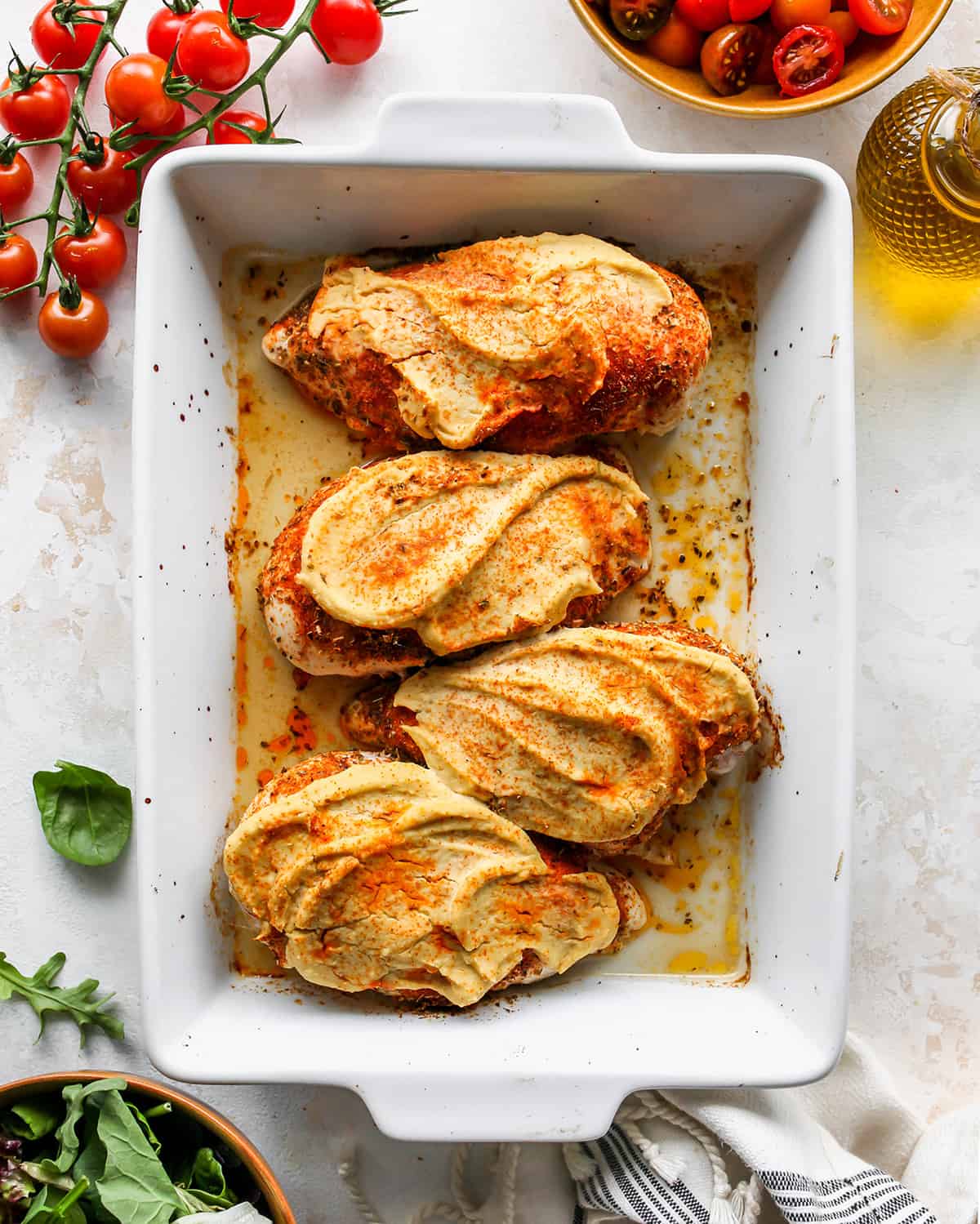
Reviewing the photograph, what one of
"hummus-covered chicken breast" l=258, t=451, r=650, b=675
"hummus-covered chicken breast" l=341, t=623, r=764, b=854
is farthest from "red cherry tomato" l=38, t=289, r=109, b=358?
"hummus-covered chicken breast" l=341, t=623, r=764, b=854

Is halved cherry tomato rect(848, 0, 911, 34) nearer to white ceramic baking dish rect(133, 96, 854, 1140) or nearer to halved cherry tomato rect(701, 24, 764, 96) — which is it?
halved cherry tomato rect(701, 24, 764, 96)

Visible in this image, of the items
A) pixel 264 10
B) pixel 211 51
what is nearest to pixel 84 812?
pixel 211 51

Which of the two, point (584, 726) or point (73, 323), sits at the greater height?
point (73, 323)

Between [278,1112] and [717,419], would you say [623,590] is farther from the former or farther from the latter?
[278,1112]

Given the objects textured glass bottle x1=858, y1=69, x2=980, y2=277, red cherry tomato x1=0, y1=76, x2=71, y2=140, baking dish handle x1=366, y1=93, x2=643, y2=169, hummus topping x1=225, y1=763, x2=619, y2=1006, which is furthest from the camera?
red cherry tomato x1=0, y1=76, x2=71, y2=140

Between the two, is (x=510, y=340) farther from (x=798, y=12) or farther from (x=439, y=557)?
(x=798, y=12)

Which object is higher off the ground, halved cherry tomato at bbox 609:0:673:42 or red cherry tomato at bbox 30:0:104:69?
halved cherry tomato at bbox 609:0:673:42

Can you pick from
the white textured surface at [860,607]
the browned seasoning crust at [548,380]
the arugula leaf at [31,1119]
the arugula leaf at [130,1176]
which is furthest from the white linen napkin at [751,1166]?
the browned seasoning crust at [548,380]

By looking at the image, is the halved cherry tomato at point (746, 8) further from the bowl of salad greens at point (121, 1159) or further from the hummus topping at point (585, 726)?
the bowl of salad greens at point (121, 1159)
